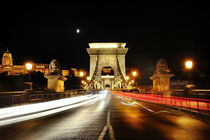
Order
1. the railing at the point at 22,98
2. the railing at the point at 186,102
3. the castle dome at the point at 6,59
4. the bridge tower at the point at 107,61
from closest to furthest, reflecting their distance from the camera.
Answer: the railing at the point at 186,102, the railing at the point at 22,98, the bridge tower at the point at 107,61, the castle dome at the point at 6,59

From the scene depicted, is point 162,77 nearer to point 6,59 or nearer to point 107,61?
point 107,61

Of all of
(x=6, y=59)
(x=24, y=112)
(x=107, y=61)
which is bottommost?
(x=24, y=112)

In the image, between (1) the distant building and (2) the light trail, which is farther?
(1) the distant building

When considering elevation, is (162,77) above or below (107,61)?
below

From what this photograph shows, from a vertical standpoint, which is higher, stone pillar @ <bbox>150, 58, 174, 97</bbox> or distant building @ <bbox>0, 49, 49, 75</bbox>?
distant building @ <bbox>0, 49, 49, 75</bbox>

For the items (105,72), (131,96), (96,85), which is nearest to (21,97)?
(131,96)

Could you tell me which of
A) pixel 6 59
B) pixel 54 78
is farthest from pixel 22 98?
pixel 6 59

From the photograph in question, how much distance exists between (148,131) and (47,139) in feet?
10.8

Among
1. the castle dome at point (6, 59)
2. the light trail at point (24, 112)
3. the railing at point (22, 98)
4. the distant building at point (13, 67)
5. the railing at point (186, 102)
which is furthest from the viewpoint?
the castle dome at point (6, 59)

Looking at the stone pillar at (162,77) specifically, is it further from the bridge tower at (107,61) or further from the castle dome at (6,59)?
the castle dome at (6,59)

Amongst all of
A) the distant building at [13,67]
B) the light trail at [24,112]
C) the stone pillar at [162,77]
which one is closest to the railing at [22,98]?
the light trail at [24,112]

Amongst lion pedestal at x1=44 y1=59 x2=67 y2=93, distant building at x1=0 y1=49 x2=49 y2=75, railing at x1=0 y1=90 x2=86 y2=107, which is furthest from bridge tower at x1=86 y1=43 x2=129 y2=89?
distant building at x1=0 y1=49 x2=49 y2=75

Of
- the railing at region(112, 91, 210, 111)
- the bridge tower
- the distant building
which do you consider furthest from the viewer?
the distant building

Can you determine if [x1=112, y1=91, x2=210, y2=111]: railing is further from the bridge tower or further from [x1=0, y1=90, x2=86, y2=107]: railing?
the bridge tower
